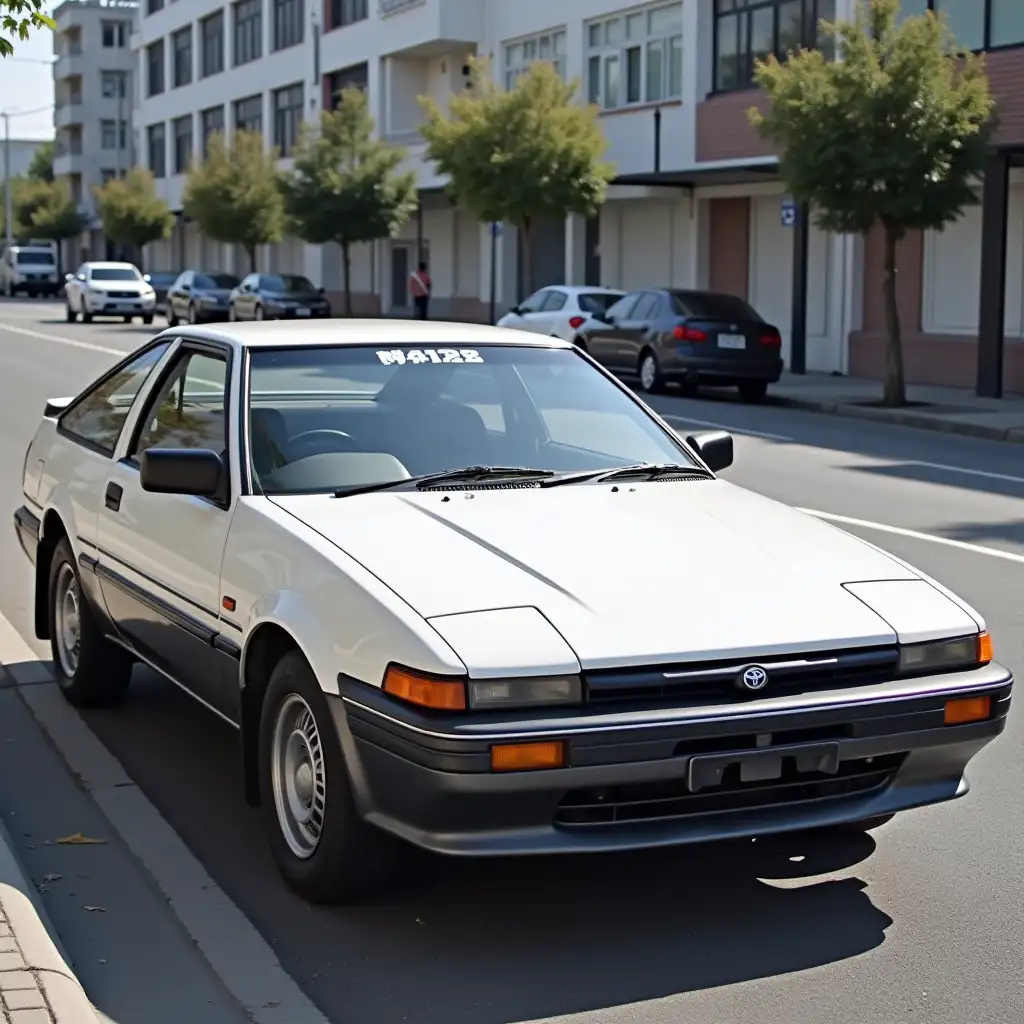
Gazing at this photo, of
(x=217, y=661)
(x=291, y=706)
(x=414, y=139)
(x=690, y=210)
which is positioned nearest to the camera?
(x=291, y=706)

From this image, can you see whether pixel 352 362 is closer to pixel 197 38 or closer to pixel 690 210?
pixel 690 210

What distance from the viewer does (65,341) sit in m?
37.4

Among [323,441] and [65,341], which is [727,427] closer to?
[323,441]

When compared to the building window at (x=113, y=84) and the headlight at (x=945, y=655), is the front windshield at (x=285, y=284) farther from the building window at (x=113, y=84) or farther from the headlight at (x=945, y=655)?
the building window at (x=113, y=84)

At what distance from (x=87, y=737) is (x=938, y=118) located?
58.1 ft

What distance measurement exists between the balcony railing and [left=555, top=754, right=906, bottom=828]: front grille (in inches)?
1629

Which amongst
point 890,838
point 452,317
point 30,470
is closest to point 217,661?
point 890,838

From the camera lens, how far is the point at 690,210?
34.8 meters

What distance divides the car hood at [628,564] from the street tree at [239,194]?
4893 centimetres

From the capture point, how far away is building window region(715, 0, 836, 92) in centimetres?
3019

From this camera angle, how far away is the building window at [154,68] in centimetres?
7256

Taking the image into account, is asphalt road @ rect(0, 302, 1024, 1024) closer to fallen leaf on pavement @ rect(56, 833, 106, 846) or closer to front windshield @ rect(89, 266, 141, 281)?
fallen leaf on pavement @ rect(56, 833, 106, 846)

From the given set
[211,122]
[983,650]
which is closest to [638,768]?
[983,650]

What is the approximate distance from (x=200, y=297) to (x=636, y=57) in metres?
15.2
